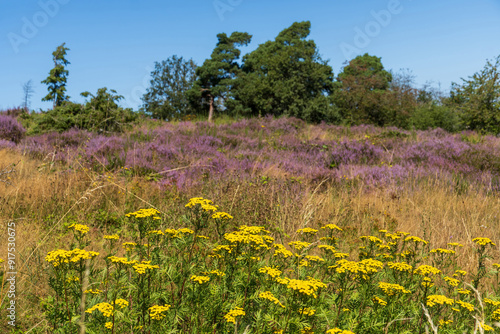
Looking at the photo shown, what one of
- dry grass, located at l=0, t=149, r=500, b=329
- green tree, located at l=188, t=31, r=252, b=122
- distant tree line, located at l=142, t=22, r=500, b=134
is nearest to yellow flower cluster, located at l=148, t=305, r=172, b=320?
dry grass, located at l=0, t=149, r=500, b=329

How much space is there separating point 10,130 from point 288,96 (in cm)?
1633

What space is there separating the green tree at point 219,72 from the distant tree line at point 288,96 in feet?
0.30

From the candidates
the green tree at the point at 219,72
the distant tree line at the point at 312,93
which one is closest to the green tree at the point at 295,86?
the distant tree line at the point at 312,93

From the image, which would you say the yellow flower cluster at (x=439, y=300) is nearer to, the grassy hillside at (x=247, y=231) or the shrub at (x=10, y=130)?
the grassy hillside at (x=247, y=231)

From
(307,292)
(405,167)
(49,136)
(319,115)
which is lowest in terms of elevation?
(307,292)

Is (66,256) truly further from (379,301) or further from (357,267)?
(379,301)

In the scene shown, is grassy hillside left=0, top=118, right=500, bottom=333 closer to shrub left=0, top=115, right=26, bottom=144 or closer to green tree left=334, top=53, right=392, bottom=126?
shrub left=0, top=115, right=26, bottom=144

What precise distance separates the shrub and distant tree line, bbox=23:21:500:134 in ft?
1.86

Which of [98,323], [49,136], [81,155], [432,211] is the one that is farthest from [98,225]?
[49,136]

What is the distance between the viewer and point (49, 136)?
10.1m

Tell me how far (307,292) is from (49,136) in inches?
411

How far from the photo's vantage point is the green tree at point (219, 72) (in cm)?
3120

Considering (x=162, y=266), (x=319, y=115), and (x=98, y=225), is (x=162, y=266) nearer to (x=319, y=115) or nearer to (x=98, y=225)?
(x=98, y=225)

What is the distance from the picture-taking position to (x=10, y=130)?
11000 millimetres
